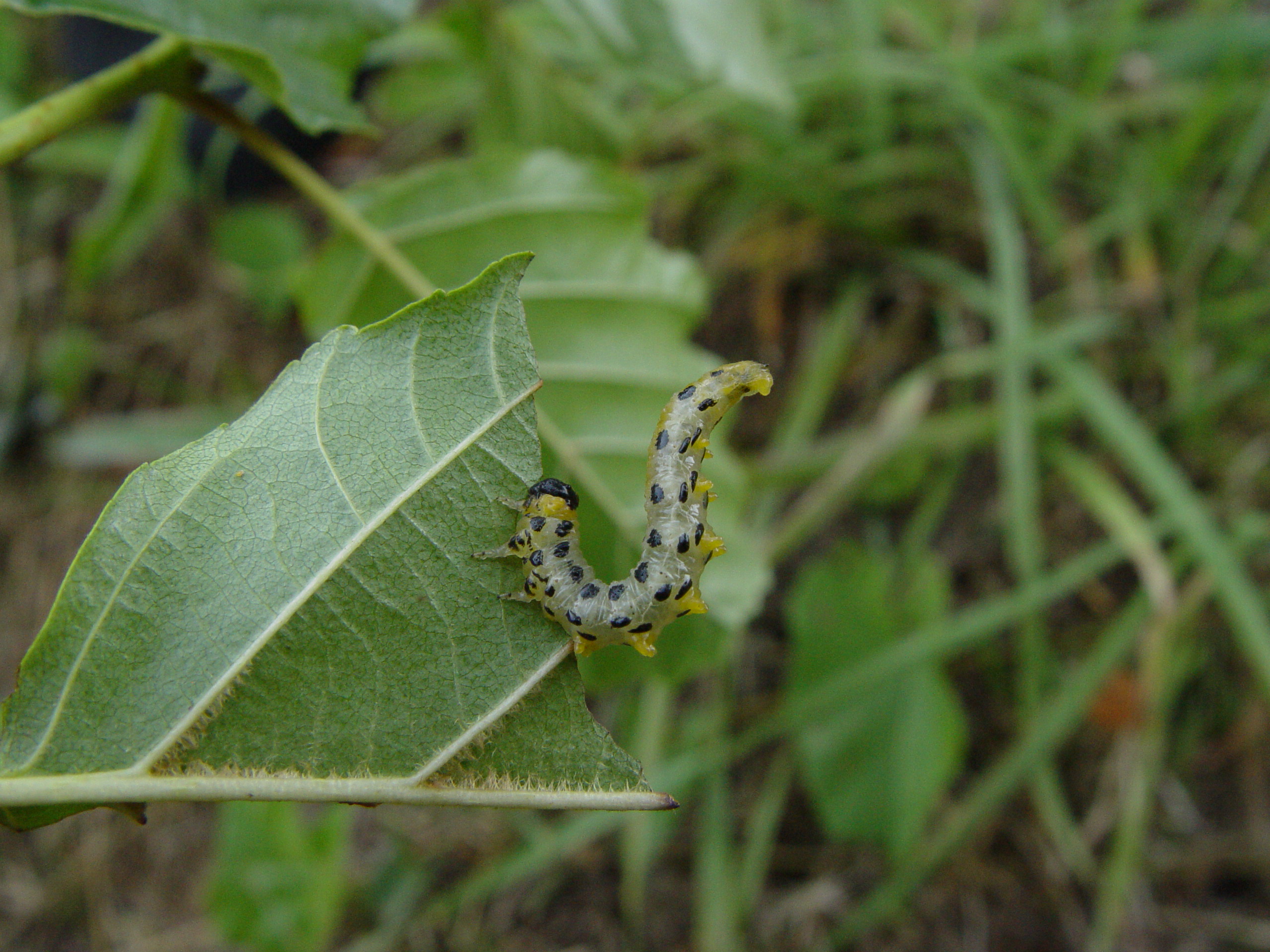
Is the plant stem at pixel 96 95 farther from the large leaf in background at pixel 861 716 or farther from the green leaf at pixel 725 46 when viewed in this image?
the large leaf in background at pixel 861 716

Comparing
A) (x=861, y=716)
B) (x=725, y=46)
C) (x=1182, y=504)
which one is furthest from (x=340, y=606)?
(x=1182, y=504)

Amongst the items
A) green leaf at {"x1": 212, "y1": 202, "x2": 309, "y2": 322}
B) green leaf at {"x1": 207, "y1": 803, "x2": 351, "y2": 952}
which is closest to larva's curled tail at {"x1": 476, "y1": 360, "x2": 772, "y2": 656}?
green leaf at {"x1": 207, "y1": 803, "x2": 351, "y2": 952}

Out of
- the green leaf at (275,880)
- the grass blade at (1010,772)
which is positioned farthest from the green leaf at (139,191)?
the grass blade at (1010,772)

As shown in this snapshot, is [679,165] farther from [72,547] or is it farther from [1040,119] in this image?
[72,547]

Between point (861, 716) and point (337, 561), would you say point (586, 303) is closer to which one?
point (337, 561)

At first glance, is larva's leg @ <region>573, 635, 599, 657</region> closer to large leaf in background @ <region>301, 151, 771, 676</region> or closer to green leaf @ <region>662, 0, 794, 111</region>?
large leaf in background @ <region>301, 151, 771, 676</region>

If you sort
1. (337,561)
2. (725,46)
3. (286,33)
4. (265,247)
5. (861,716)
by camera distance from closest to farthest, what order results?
(337,561) → (286,33) → (725,46) → (861,716) → (265,247)
